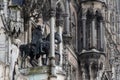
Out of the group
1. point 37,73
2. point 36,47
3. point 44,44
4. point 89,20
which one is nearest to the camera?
point 37,73

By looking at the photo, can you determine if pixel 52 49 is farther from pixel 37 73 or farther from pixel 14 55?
pixel 14 55

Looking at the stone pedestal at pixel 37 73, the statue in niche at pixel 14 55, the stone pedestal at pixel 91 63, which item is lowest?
the stone pedestal at pixel 91 63

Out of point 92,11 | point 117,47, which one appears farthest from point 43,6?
point 117,47

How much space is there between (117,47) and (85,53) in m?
11.0

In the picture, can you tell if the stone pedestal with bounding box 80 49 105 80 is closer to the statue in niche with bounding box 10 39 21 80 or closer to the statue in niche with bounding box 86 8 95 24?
the statue in niche with bounding box 86 8 95 24

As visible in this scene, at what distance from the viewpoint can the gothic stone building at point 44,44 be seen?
29828mm

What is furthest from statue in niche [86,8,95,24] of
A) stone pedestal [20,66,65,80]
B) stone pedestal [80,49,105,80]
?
stone pedestal [20,66,65,80]

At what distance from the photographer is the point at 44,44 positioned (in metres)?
30.2

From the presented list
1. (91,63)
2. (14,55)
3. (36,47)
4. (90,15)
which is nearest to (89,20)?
(90,15)

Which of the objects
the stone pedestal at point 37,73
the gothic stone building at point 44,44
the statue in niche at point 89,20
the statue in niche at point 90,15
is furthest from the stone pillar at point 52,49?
the statue in niche at point 90,15

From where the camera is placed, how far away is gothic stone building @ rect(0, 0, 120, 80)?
29.8m

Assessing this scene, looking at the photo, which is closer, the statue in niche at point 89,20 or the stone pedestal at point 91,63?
the stone pedestal at point 91,63

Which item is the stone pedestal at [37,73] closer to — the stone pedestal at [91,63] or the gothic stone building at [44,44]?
the gothic stone building at [44,44]

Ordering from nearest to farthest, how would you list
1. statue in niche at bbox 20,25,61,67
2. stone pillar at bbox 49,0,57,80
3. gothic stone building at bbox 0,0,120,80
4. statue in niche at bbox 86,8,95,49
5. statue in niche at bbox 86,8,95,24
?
1. stone pillar at bbox 49,0,57,80
2. gothic stone building at bbox 0,0,120,80
3. statue in niche at bbox 20,25,61,67
4. statue in niche at bbox 86,8,95,49
5. statue in niche at bbox 86,8,95,24
